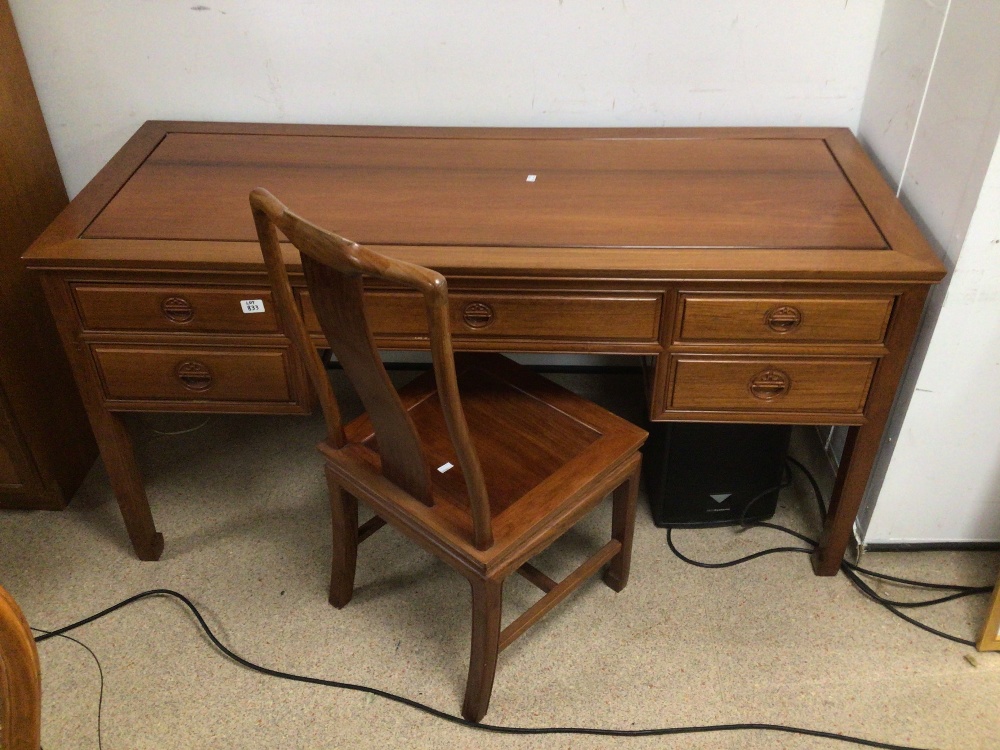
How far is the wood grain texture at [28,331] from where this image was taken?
167 cm

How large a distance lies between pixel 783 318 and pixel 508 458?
49 cm

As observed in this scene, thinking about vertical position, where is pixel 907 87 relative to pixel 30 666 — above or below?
above

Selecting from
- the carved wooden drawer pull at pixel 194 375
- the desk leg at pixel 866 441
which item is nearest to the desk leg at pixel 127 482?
the carved wooden drawer pull at pixel 194 375

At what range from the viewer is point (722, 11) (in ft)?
5.49

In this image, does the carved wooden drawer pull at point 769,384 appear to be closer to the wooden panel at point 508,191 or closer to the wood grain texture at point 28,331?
the wooden panel at point 508,191

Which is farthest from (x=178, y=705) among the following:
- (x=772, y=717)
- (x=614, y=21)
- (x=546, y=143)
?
(x=614, y=21)

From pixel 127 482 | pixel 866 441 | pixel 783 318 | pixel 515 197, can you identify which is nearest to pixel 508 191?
pixel 515 197

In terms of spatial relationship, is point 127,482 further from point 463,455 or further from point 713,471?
point 713,471

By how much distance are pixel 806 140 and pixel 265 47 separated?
107 centimetres

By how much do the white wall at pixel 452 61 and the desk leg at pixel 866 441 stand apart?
59 centimetres

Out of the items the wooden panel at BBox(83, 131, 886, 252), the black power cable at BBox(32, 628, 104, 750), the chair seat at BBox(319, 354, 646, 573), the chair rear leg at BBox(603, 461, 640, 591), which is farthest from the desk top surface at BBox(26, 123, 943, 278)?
the black power cable at BBox(32, 628, 104, 750)

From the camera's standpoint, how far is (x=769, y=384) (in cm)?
146

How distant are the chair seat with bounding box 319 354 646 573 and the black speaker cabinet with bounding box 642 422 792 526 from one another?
0.26 metres

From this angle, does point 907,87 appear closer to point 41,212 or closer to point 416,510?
point 416,510
